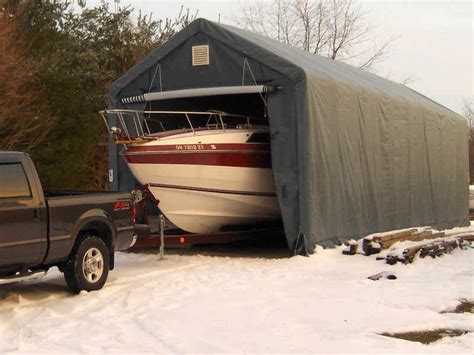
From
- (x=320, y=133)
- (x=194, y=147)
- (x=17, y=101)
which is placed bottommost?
(x=194, y=147)

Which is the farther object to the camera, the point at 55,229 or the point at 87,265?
the point at 87,265

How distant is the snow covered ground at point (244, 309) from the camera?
19.6ft

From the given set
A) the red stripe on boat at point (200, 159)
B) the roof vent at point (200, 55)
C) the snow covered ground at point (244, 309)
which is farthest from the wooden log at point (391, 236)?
the roof vent at point (200, 55)

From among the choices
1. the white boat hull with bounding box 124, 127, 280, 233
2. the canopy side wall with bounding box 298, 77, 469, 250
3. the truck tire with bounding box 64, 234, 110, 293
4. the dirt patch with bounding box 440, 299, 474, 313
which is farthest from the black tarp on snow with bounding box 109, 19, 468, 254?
the truck tire with bounding box 64, 234, 110, 293

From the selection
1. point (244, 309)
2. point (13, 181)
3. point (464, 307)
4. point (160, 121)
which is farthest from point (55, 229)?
point (160, 121)

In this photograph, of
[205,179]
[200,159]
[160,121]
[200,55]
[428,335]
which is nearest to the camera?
[428,335]

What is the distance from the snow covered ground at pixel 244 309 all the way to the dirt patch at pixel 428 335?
11 centimetres

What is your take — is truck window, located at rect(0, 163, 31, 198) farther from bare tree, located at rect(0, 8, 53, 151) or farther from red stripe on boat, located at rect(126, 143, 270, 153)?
bare tree, located at rect(0, 8, 53, 151)

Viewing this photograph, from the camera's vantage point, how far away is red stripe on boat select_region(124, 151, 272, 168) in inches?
448

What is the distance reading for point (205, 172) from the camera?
11.5m

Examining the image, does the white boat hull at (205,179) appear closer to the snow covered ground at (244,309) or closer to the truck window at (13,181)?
the snow covered ground at (244,309)

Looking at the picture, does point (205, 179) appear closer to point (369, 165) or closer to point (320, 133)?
point (320, 133)

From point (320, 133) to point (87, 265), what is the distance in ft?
17.1

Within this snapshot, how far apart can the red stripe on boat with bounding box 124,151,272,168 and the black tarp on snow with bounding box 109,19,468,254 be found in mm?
641
